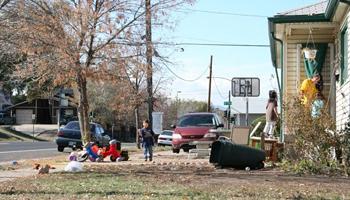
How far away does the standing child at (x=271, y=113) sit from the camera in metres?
17.5

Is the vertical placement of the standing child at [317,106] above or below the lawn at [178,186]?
above

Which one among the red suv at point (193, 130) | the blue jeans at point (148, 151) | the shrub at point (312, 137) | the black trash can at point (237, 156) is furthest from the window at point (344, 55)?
the red suv at point (193, 130)

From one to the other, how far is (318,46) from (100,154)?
7.37 m

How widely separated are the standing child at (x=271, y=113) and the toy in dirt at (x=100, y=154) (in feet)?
16.3

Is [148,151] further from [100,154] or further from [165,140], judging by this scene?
[165,140]

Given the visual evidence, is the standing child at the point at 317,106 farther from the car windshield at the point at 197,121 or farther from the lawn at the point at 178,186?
the car windshield at the point at 197,121

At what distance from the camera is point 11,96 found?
91188mm

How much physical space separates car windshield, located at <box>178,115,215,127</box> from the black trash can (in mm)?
8982

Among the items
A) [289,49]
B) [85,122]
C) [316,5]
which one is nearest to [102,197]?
[289,49]

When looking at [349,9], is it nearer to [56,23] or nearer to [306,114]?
[306,114]

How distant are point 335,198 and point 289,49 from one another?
9.03m

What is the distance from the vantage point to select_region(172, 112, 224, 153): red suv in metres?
22.5

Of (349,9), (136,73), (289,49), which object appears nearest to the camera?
(349,9)

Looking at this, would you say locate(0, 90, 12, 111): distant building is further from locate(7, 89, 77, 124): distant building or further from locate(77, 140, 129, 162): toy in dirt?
locate(77, 140, 129, 162): toy in dirt
